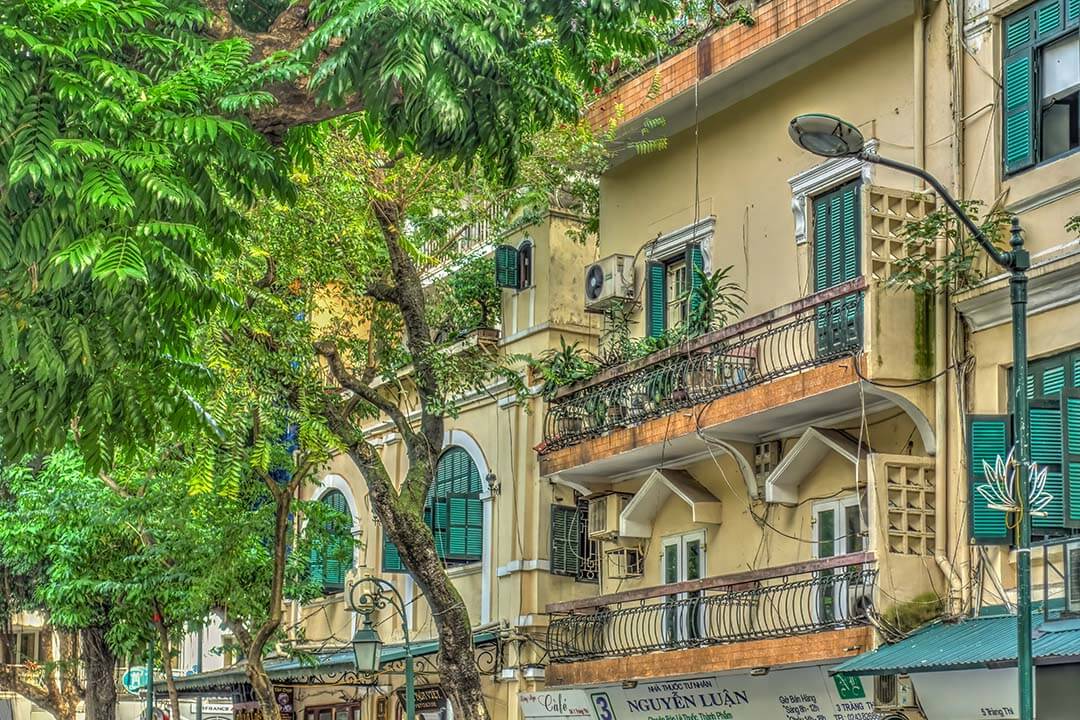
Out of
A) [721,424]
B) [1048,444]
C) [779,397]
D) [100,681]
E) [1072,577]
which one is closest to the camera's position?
[1072,577]

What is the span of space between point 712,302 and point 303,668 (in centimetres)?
1039

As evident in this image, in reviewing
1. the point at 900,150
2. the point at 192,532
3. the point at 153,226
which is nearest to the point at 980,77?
the point at 900,150

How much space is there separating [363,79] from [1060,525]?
7.74 metres

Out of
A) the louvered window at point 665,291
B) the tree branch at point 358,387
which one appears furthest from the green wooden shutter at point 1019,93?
the tree branch at point 358,387

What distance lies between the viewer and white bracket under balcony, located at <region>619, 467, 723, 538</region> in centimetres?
2117

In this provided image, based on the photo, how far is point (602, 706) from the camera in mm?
22469

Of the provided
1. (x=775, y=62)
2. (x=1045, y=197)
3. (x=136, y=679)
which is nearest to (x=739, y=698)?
(x=1045, y=197)

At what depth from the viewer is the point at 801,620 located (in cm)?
1833

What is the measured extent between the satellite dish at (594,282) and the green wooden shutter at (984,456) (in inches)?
318

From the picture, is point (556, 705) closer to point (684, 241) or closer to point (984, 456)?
point (684, 241)

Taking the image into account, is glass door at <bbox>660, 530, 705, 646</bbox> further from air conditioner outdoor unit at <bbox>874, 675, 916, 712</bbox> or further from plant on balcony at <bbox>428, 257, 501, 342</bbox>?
plant on balcony at <bbox>428, 257, 501, 342</bbox>

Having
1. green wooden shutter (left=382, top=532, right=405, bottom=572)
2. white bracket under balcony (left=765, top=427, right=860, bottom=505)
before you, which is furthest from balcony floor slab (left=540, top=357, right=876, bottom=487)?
green wooden shutter (left=382, top=532, right=405, bottom=572)

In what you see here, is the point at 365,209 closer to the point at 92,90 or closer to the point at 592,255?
the point at 592,255

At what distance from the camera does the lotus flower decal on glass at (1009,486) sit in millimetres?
13980
